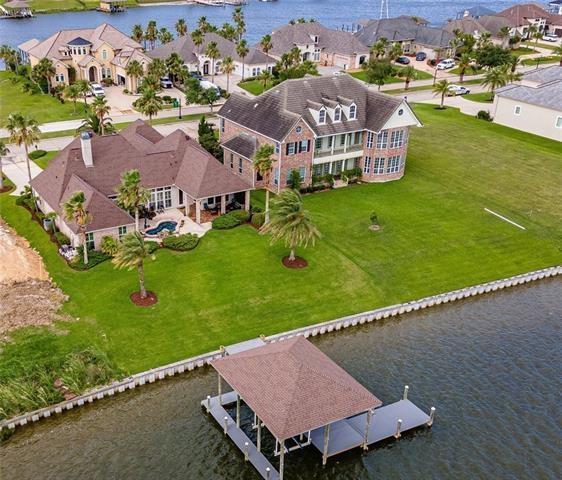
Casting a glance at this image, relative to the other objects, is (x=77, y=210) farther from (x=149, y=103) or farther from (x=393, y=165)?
(x=393, y=165)

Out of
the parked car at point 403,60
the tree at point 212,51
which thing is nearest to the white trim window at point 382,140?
the tree at point 212,51

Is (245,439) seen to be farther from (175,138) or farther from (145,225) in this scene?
(175,138)

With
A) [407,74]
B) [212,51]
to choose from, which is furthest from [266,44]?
[407,74]

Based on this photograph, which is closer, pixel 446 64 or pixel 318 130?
pixel 318 130

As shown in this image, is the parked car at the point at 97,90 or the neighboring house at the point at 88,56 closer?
the parked car at the point at 97,90

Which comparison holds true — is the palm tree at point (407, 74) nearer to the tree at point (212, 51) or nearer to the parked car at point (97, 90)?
the tree at point (212, 51)

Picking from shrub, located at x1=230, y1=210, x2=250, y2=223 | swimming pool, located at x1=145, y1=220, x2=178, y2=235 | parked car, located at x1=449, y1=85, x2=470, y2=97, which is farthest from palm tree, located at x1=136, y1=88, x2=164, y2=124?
parked car, located at x1=449, y1=85, x2=470, y2=97
